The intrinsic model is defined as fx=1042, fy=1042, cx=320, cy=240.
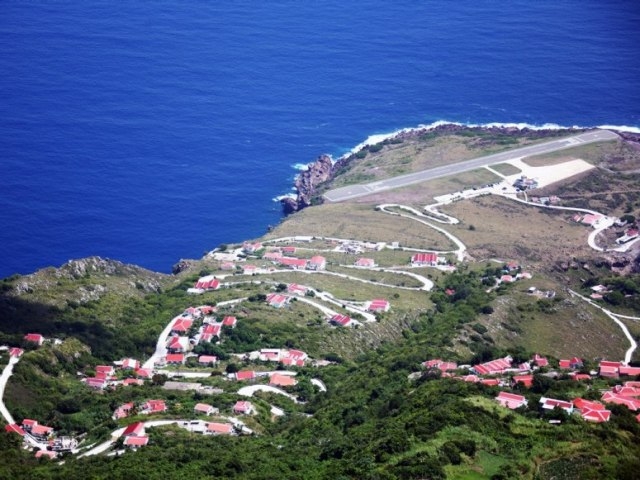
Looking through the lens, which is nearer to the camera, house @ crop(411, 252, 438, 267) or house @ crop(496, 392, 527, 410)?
house @ crop(496, 392, 527, 410)

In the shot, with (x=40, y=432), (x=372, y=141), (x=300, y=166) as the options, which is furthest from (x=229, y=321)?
(x=372, y=141)

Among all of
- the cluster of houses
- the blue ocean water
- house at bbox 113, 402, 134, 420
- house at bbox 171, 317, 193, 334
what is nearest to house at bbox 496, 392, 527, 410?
the cluster of houses

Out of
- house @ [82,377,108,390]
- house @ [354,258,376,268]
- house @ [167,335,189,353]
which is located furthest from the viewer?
house @ [354,258,376,268]

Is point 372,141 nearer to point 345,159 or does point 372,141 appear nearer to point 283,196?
point 345,159

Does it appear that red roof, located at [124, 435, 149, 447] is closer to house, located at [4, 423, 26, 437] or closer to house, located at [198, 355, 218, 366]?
house, located at [4, 423, 26, 437]

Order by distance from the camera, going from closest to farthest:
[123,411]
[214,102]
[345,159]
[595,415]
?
1. [595,415]
2. [123,411]
3. [345,159]
4. [214,102]

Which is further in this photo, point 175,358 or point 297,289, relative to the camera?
point 297,289

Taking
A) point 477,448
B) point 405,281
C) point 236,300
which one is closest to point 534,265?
point 405,281

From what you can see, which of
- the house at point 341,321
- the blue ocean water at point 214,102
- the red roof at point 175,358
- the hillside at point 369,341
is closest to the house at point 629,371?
the hillside at point 369,341
